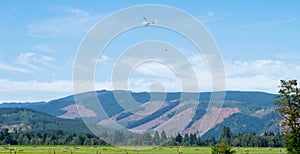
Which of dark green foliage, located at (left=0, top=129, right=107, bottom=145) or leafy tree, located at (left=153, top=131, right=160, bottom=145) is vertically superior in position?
dark green foliage, located at (left=0, top=129, right=107, bottom=145)

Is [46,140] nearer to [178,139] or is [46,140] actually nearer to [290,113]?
[178,139]

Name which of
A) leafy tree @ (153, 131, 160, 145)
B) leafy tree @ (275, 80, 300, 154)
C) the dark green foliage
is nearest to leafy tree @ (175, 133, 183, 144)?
the dark green foliage

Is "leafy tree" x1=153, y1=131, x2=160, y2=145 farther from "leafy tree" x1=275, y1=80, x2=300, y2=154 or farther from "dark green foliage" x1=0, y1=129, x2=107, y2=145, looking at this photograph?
"dark green foliage" x1=0, y1=129, x2=107, y2=145

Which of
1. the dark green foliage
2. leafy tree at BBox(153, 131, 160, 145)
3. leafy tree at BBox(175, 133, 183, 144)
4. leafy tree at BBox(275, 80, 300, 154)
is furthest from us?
leafy tree at BBox(175, 133, 183, 144)

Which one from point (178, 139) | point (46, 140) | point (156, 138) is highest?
point (46, 140)

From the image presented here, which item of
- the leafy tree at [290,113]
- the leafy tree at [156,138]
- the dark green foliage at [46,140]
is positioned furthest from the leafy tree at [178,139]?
the leafy tree at [290,113]

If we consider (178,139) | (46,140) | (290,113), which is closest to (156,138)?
(290,113)

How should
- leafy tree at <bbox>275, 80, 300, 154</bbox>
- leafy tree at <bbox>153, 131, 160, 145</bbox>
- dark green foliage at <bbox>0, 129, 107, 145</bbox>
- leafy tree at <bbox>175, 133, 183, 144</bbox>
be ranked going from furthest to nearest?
leafy tree at <bbox>175, 133, 183, 144</bbox>
dark green foliage at <bbox>0, 129, 107, 145</bbox>
leafy tree at <bbox>153, 131, 160, 145</bbox>
leafy tree at <bbox>275, 80, 300, 154</bbox>

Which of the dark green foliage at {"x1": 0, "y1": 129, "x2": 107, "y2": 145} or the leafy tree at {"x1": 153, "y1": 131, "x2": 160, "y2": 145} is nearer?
the leafy tree at {"x1": 153, "y1": 131, "x2": 160, "y2": 145}

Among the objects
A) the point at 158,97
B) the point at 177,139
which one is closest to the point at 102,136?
the point at 158,97
